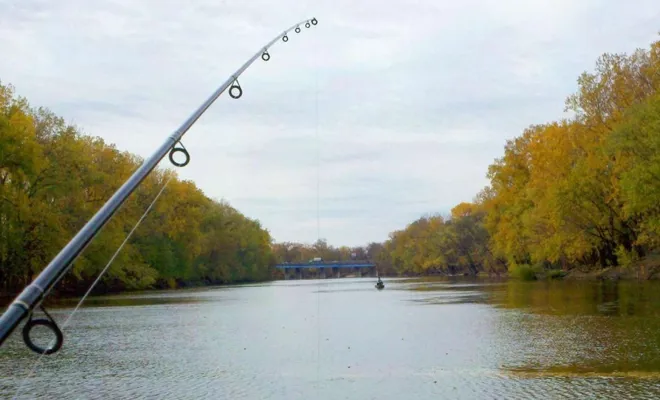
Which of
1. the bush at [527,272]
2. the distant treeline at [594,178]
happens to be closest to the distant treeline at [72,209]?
the distant treeline at [594,178]

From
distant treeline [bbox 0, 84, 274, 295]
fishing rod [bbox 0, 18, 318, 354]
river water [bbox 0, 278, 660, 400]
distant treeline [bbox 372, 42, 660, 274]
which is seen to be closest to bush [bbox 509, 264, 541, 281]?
distant treeline [bbox 372, 42, 660, 274]

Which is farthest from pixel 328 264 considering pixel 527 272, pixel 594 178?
pixel 594 178

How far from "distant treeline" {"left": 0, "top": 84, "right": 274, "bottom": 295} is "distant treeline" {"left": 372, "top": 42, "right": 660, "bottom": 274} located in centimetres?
2912

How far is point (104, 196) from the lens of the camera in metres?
58.0


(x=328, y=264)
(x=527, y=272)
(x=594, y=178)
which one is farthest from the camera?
(x=328, y=264)

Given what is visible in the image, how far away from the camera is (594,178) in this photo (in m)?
52.1

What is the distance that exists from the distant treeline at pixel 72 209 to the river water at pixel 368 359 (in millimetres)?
23326

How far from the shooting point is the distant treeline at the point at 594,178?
42.4 m

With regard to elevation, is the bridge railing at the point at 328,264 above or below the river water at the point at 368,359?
above

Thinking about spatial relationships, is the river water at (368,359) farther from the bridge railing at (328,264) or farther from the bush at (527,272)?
the bridge railing at (328,264)

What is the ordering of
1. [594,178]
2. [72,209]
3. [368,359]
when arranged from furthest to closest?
1. [72,209]
2. [594,178]
3. [368,359]

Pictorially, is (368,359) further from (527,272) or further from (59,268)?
(527,272)

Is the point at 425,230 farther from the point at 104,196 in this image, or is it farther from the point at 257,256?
the point at 104,196

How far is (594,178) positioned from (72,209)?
40.3 metres
